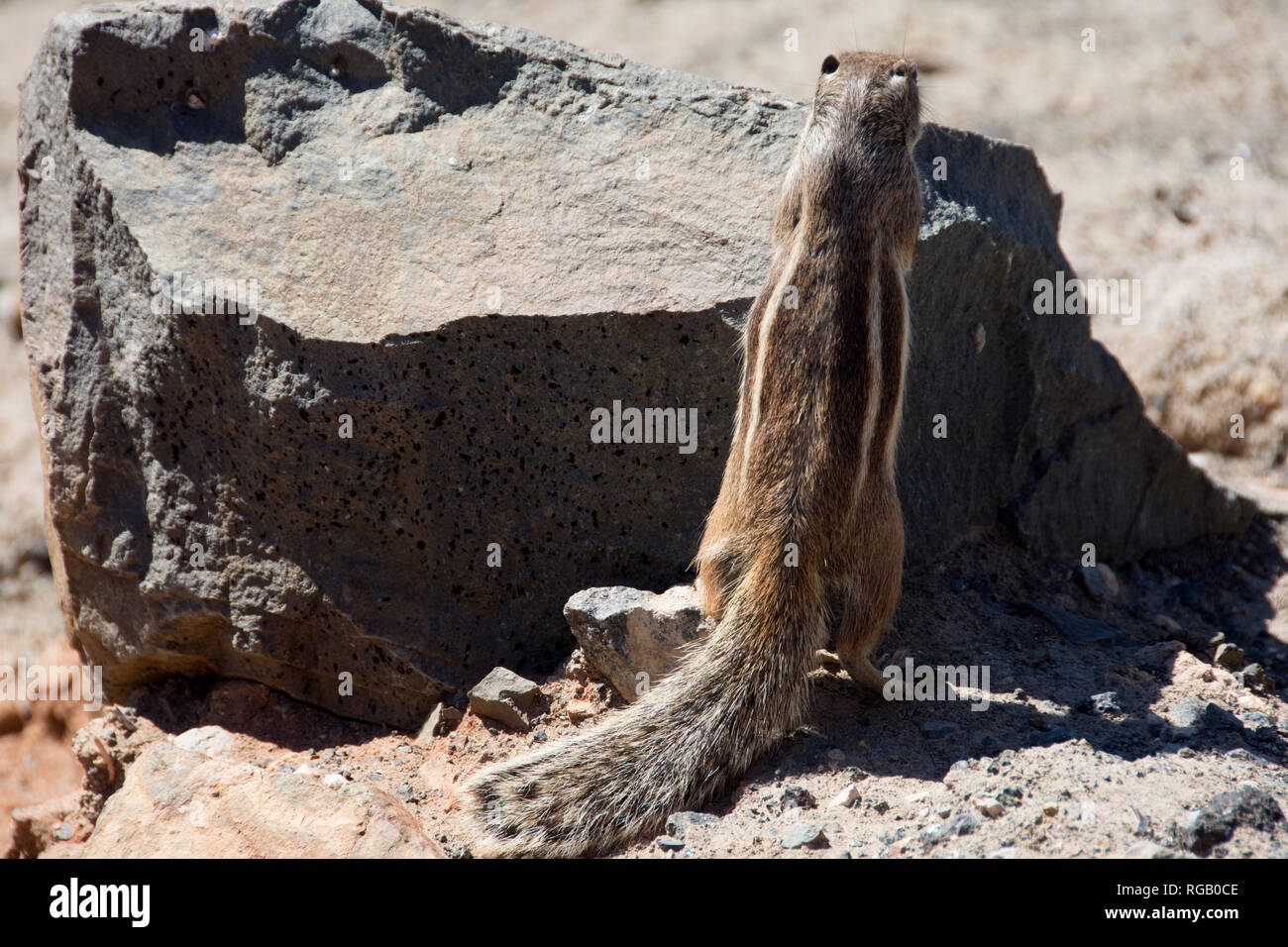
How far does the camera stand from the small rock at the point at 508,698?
4.53 metres

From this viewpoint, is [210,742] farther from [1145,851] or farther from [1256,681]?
[1256,681]

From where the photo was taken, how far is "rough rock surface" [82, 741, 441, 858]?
3791 millimetres

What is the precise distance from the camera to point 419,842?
3.72m

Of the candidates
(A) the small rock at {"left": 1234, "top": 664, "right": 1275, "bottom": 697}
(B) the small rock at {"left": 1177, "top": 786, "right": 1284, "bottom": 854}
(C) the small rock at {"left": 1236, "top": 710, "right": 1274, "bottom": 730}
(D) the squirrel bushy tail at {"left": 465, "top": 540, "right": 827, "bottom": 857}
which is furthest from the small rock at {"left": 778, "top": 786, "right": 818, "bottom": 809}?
(A) the small rock at {"left": 1234, "top": 664, "right": 1275, "bottom": 697}

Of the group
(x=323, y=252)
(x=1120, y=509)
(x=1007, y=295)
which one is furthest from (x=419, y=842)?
(x=1120, y=509)

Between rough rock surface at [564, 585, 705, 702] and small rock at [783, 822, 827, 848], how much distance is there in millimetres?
890

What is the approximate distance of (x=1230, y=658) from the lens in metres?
4.96

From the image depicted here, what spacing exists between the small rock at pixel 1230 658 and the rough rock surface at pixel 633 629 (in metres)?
2.48

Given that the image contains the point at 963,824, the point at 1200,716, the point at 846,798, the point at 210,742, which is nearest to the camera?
the point at 963,824

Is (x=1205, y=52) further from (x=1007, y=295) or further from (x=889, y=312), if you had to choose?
(x=889, y=312)

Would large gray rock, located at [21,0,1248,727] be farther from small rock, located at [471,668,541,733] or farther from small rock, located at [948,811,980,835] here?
small rock, located at [948,811,980,835]

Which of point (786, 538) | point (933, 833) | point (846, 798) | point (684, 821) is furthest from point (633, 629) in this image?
point (933, 833)

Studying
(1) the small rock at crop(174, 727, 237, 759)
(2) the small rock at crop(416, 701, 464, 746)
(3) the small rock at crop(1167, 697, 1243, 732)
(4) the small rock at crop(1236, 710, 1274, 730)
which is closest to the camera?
(3) the small rock at crop(1167, 697, 1243, 732)

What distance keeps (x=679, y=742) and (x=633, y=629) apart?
610 mm
